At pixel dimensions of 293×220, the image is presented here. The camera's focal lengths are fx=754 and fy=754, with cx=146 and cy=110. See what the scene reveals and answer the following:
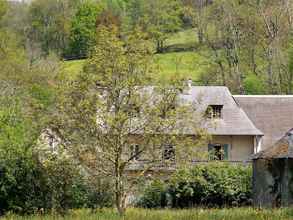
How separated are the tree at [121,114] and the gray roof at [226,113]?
60.4 ft

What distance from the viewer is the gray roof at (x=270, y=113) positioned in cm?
5016

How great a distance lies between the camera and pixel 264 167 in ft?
103

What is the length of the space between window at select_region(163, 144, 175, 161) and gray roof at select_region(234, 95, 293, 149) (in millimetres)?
22645

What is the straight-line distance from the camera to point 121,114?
26.3 m

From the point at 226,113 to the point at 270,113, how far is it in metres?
4.44

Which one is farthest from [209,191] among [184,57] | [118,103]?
[184,57]

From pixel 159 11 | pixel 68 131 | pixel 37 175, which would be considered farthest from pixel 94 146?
pixel 159 11

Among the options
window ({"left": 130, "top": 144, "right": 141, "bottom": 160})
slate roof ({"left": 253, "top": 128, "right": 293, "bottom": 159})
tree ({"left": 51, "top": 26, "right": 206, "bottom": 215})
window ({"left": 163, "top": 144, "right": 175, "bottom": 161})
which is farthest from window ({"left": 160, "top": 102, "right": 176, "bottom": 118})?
slate roof ({"left": 253, "top": 128, "right": 293, "bottom": 159})

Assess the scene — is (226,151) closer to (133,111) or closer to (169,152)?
(169,152)

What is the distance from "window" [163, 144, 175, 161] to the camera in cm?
2697

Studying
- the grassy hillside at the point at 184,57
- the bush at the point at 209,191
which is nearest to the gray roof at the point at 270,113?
the grassy hillside at the point at 184,57

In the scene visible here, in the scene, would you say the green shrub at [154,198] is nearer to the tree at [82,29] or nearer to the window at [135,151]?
the window at [135,151]

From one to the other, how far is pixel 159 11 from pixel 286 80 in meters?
27.6

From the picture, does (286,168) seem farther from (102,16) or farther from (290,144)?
(102,16)
